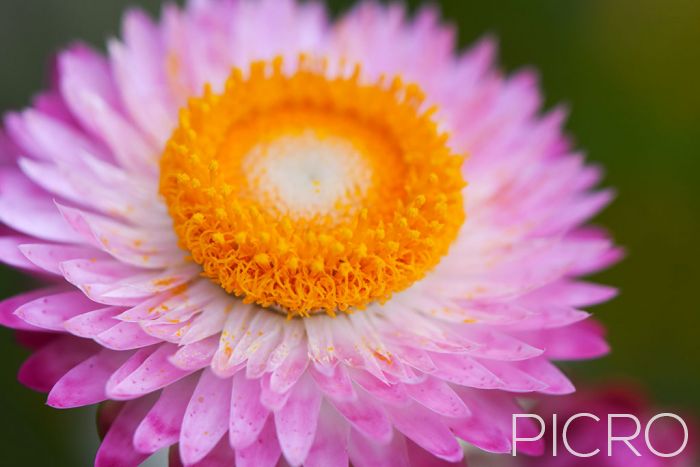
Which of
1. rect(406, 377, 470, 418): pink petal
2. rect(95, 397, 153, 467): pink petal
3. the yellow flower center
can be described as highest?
the yellow flower center

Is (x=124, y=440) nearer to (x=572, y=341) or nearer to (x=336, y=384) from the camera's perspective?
(x=336, y=384)

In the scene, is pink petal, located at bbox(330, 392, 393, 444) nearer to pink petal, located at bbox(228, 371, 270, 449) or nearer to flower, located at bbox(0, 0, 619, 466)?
flower, located at bbox(0, 0, 619, 466)

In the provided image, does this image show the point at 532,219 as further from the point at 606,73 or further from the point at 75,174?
the point at 606,73

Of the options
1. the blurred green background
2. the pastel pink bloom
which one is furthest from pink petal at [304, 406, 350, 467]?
the blurred green background

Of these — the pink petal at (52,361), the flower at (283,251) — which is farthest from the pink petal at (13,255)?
the pink petal at (52,361)

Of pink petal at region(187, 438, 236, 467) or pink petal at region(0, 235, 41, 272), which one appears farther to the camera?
pink petal at region(0, 235, 41, 272)

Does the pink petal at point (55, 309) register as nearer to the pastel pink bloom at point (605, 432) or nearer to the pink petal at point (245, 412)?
the pink petal at point (245, 412)

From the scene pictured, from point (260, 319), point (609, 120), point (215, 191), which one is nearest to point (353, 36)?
point (215, 191)

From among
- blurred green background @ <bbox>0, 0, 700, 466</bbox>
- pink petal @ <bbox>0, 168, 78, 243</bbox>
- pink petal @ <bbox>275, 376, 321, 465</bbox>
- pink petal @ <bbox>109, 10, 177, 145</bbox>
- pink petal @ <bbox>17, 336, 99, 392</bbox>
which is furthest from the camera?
blurred green background @ <bbox>0, 0, 700, 466</bbox>

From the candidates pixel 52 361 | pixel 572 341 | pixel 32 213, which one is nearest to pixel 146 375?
pixel 52 361
